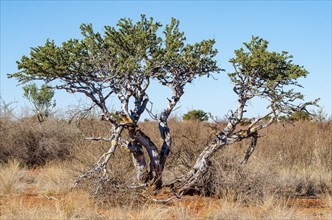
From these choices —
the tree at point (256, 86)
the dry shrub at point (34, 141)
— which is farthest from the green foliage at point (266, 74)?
the dry shrub at point (34, 141)

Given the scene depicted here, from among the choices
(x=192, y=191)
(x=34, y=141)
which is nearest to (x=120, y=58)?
(x=192, y=191)

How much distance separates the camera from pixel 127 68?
9.76 m

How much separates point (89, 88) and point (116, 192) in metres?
2.04

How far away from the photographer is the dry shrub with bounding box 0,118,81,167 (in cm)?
1792

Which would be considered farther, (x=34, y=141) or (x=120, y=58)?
(x=34, y=141)

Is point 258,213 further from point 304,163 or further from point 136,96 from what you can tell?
point 304,163

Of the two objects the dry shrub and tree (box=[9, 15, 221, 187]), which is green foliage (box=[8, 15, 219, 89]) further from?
the dry shrub

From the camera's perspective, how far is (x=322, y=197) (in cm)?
1151

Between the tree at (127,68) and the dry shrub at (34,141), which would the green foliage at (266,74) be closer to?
the tree at (127,68)

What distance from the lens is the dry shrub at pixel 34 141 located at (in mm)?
17922

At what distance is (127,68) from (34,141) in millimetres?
9662

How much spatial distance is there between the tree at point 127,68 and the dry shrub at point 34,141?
7411mm

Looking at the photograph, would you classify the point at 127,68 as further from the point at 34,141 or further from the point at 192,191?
the point at 34,141

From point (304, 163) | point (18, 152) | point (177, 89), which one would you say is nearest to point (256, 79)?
point (177, 89)
